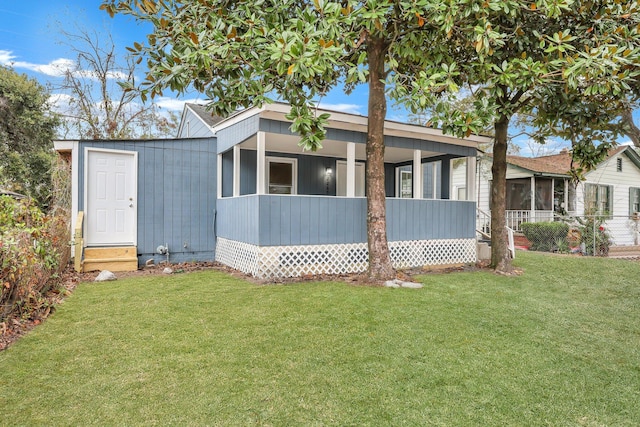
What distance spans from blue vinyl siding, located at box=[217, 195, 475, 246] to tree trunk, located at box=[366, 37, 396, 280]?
3.09ft

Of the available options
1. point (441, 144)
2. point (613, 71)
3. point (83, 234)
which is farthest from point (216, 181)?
point (613, 71)

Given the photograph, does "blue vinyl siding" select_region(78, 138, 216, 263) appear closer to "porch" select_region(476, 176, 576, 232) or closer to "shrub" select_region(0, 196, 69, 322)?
Result: "shrub" select_region(0, 196, 69, 322)

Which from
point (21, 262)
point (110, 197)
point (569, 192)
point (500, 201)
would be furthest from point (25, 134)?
point (569, 192)

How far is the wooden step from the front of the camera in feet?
22.5

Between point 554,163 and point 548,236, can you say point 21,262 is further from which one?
point 554,163

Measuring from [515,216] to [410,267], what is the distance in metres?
8.32

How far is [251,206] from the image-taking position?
20.9 feet

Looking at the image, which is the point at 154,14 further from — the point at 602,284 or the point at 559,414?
the point at 602,284

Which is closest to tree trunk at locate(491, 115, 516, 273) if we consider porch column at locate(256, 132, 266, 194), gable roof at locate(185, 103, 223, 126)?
porch column at locate(256, 132, 266, 194)

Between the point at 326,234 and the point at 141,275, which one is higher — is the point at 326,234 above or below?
above

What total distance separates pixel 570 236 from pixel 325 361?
11560 mm

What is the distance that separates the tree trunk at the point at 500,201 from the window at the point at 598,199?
843 cm

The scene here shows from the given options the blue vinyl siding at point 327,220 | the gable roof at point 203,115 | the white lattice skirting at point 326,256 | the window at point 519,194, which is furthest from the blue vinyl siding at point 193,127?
the window at point 519,194

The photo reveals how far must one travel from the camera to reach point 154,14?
4.83m
